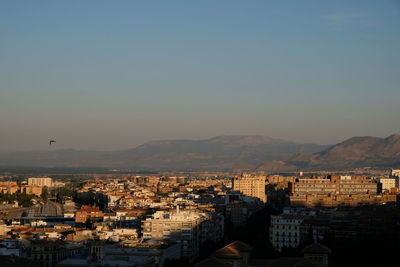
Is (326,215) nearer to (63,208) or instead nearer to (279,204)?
(279,204)

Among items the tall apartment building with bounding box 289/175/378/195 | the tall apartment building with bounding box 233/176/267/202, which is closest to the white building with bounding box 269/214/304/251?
the tall apartment building with bounding box 289/175/378/195

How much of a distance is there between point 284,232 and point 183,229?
19.3ft

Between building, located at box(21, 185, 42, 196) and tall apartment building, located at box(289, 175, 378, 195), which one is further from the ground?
tall apartment building, located at box(289, 175, 378, 195)

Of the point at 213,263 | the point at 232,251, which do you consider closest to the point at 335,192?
the point at 232,251

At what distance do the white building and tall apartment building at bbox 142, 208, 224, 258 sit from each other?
3.39m

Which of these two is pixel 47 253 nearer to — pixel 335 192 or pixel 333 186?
pixel 335 192

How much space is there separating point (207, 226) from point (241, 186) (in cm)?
4531

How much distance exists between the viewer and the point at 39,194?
11269cm

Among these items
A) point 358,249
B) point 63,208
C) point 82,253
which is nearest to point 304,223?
point 358,249

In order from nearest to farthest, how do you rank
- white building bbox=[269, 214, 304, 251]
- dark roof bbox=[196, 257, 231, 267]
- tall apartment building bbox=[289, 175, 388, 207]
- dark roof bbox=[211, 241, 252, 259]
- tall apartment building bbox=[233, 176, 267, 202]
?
dark roof bbox=[196, 257, 231, 267] → dark roof bbox=[211, 241, 252, 259] → white building bbox=[269, 214, 304, 251] → tall apartment building bbox=[289, 175, 388, 207] → tall apartment building bbox=[233, 176, 267, 202]

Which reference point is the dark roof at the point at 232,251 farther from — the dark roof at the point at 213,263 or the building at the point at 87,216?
the building at the point at 87,216

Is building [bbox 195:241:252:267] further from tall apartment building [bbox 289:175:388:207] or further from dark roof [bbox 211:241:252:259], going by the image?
tall apartment building [bbox 289:175:388:207]

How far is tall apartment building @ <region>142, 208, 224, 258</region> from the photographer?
1695 inches

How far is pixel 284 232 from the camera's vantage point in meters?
47.5
